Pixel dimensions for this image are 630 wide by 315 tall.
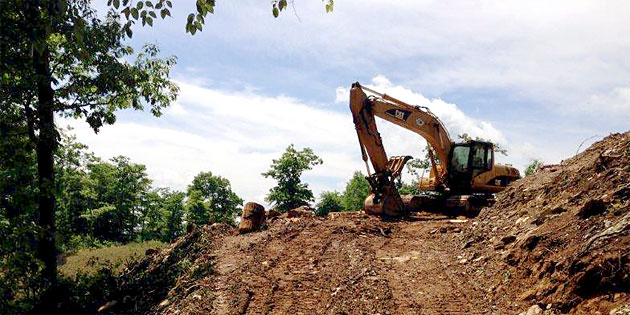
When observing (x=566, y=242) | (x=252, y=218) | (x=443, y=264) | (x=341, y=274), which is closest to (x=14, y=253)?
(x=341, y=274)

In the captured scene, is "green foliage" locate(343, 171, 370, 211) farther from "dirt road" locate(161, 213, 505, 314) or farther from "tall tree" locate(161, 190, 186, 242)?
"dirt road" locate(161, 213, 505, 314)

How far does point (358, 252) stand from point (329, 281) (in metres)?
2.10

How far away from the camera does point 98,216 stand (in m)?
39.9

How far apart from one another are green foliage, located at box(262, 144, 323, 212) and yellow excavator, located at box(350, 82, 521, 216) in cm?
1901

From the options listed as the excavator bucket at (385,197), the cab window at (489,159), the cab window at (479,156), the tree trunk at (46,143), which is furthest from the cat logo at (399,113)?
the tree trunk at (46,143)

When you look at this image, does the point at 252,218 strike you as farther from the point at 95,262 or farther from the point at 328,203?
the point at 328,203

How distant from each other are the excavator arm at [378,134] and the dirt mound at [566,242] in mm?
4836

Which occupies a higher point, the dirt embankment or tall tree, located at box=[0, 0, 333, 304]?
tall tree, located at box=[0, 0, 333, 304]

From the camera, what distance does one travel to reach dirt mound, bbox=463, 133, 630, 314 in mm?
5867

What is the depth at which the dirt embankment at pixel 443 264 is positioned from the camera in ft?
21.2

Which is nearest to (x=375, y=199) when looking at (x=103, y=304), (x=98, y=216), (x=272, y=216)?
(x=272, y=216)

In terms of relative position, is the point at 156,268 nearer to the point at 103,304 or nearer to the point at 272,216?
the point at 103,304

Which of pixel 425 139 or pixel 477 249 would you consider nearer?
pixel 477 249

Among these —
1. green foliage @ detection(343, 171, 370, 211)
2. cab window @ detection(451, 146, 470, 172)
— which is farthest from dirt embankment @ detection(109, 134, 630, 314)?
green foliage @ detection(343, 171, 370, 211)
